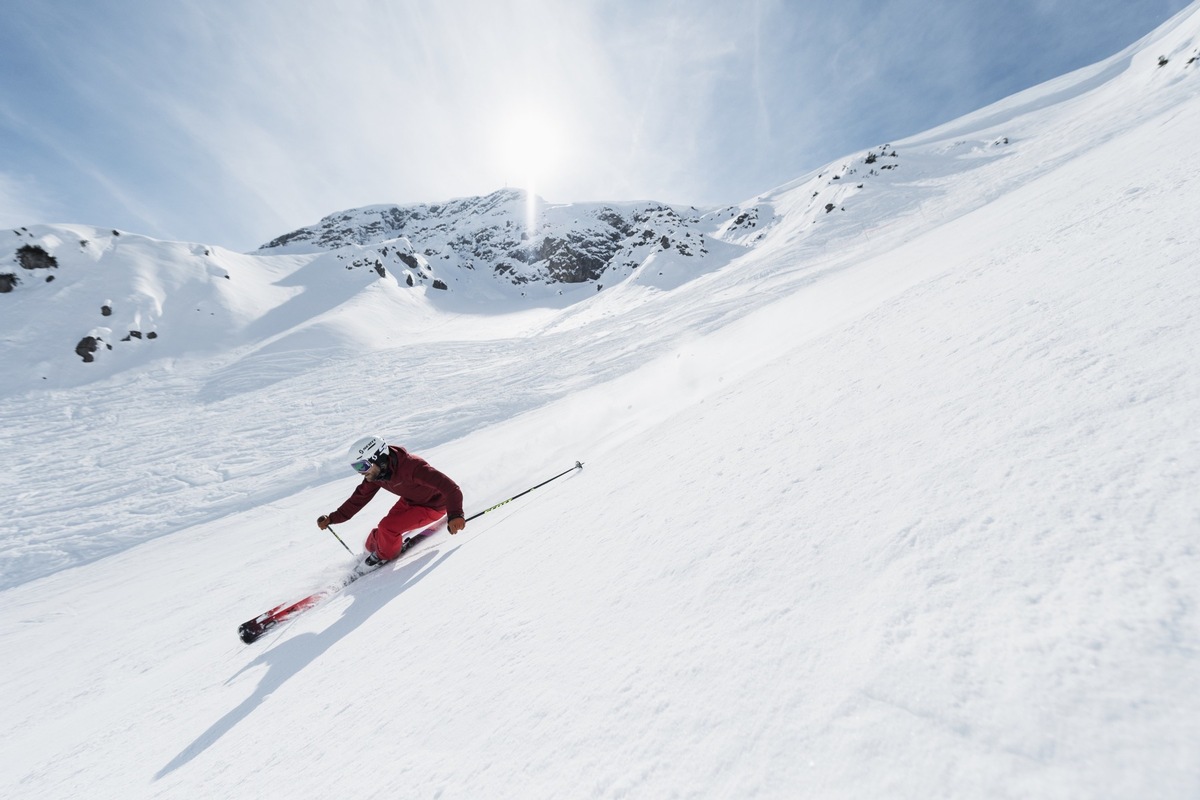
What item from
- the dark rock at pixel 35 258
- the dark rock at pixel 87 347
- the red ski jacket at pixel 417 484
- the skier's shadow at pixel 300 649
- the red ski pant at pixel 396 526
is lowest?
the skier's shadow at pixel 300 649

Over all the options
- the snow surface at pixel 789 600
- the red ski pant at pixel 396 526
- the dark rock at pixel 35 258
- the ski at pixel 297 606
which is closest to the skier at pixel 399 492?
the red ski pant at pixel 396 526

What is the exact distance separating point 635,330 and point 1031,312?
47.6ft

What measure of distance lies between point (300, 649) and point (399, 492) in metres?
2.01

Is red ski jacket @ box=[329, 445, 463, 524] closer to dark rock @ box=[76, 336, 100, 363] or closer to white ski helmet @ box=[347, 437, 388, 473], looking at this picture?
white ski helmet @ box=[347, 437, 388, 473]

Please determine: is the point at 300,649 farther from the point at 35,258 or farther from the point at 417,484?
the point at 35,258

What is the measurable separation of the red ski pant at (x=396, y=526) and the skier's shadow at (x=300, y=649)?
0.42 meters

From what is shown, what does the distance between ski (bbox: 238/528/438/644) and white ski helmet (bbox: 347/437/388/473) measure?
1085 mm

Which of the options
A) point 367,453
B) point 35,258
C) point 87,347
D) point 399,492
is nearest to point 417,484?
point 399,492

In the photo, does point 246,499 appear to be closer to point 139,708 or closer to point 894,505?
point 139,708

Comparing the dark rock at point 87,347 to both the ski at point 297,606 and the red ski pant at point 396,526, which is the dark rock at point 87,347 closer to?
the ski at point 297,606

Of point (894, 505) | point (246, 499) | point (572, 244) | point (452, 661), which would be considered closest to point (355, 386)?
point (246, 499)

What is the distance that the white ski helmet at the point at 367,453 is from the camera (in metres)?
5.25

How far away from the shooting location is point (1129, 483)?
1.50m

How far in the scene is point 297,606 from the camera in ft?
15.3
